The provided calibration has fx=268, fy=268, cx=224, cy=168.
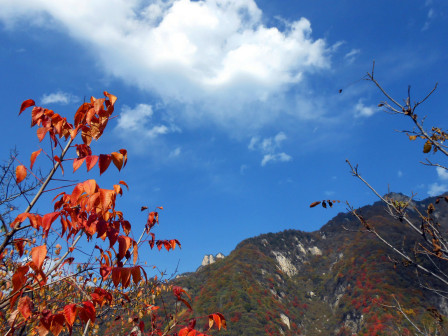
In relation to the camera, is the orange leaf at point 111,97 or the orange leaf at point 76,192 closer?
the orange leaf at point 76,192

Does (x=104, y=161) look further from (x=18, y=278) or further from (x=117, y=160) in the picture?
(x=18, y=278)

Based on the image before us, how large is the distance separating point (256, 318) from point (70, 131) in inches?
1775

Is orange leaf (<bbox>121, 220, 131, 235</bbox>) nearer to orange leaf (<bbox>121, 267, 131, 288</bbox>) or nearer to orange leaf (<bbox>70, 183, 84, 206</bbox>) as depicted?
orange leaf (<bbox>70, 183, 84, 206</bbox>)

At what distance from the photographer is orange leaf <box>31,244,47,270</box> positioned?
4.84 ft

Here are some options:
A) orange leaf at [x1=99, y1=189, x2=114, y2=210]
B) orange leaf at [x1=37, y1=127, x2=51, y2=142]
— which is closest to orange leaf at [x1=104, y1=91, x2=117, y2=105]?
orange leaf at [x1=37, y1=127, x2=51, y2=142]

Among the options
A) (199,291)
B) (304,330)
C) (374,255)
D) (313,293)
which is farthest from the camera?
(313,293)

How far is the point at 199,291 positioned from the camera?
52438 millimetres

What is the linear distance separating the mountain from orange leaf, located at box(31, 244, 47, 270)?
96.4ft

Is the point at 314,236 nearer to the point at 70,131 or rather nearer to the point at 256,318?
the point at 256,318

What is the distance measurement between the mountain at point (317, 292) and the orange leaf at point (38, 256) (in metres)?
29.4

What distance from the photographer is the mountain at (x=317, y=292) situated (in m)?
38.8

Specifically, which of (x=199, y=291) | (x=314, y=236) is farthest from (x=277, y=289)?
(x=314, y=236)

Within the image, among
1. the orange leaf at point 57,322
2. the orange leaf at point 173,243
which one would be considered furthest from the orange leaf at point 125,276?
the orange leaf at point 173,243

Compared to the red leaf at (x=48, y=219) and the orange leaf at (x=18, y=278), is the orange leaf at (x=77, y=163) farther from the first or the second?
the orange leaf at (x=18, y=278)
